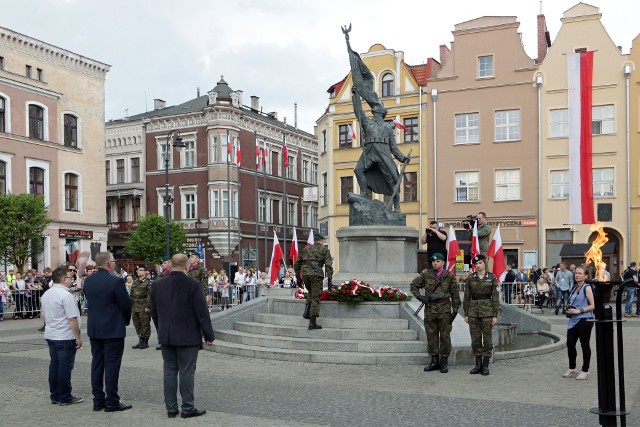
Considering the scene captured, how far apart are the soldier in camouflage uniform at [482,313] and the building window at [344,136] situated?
3433cm

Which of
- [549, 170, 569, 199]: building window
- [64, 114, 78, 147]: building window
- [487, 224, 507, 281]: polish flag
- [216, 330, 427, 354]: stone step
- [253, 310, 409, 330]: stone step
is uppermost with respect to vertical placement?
[64, 114, 78, 147]: building window

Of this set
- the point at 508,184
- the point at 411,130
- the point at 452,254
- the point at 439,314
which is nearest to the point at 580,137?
the point at 508,184

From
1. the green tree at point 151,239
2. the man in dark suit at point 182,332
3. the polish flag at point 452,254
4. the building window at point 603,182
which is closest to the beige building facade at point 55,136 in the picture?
the green tree at point 151,239

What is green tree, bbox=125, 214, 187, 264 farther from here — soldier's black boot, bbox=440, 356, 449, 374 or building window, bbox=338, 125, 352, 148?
soldier's black boot, bbox=440, 356, 449, 374

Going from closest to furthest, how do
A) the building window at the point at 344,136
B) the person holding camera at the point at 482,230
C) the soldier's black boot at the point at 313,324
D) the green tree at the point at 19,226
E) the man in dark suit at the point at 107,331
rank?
the man in dark suit at the point at 107,331, the soldier's black boot at the point at 313,324, the person holding camera at the point at 482,230, the green tree at the point at 19,226, the building window at the point at 344,136

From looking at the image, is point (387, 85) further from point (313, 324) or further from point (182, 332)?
point (182, 332)

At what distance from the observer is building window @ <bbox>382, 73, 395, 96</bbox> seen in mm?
44031

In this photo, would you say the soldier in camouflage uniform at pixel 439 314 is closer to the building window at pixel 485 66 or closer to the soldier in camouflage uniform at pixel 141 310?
the soldier in camouflage uniform at pixel 141 310

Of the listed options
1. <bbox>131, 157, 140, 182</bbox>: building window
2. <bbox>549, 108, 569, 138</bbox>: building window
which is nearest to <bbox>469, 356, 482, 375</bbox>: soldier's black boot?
<bbox>549, 108, 569, 138</bbox>: building window

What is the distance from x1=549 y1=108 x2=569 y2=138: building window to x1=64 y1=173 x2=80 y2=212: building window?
2824 centimetres

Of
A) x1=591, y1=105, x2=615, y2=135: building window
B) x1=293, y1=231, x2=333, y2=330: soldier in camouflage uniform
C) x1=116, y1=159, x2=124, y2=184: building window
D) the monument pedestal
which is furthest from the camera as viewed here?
x1=116, y1=159, x2=124, y2=184: building window

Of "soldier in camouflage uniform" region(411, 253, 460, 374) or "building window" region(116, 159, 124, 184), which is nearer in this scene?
"soldier in camouflage uniform" region(411, 253, 460, 374)

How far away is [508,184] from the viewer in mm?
39781

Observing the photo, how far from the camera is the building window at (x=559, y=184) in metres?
38.3
